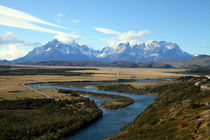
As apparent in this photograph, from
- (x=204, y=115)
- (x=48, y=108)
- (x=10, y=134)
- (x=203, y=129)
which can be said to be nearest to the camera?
(x=203, y=129)

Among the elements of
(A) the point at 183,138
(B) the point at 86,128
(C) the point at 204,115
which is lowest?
(B) the point at 86,128

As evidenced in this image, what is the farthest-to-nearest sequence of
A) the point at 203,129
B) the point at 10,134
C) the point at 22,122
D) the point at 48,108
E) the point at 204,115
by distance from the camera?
the point at 48,108 → the point at 22,122 → the point at 10,134 → the point at 204,115 → the point at 203,129

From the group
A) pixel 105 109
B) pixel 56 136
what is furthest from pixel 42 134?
pixel 105 109

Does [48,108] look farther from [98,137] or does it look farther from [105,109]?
[98,137]

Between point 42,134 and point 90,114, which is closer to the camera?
point 42,134

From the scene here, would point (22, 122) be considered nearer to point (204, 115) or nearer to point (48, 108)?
point (48, 108)

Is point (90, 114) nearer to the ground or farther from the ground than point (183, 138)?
nearer to the ground
